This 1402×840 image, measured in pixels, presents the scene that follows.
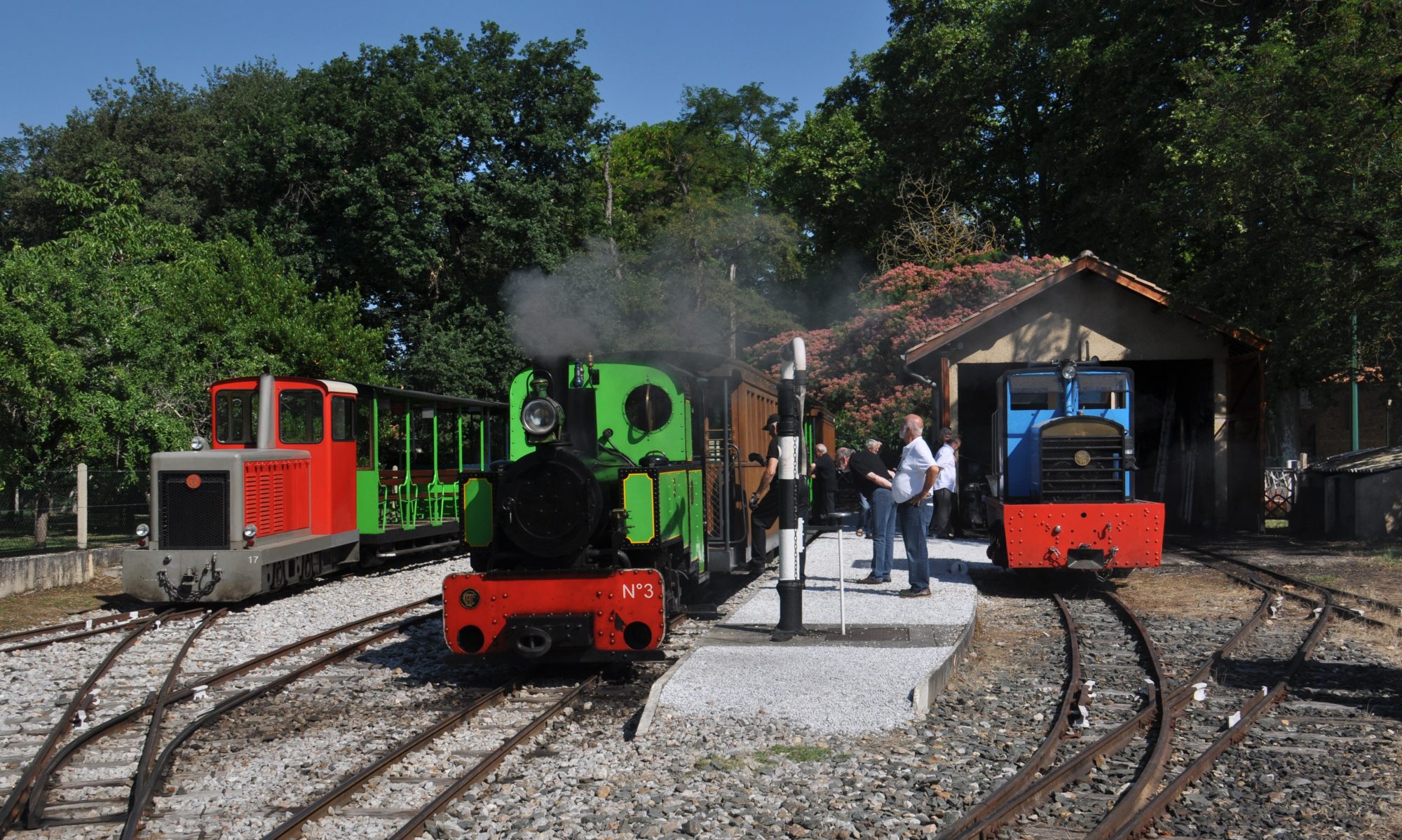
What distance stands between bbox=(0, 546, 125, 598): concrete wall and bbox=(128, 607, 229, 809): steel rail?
4646 millimetres

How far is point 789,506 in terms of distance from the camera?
Answer: 848 cm

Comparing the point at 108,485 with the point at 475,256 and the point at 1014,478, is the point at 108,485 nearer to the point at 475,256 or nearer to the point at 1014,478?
the point at 1014,478

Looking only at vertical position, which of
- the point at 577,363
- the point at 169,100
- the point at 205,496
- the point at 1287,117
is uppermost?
the point at 169,100

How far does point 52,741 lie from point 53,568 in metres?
9.11

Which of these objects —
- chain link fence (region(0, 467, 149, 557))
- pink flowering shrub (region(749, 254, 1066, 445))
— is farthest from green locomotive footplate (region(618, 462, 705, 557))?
pink flowering shrub (region(749, 254, 1066, 445))

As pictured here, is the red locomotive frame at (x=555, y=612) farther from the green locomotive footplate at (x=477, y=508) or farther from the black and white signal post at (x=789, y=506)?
the black and white signal post at (x=789, y=506)

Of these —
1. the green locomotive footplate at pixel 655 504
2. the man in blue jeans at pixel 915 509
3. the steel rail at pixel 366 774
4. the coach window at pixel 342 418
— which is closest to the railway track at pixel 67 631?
the coach window at pixel 342 418

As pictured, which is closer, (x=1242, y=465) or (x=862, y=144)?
(x=1242, y=465)

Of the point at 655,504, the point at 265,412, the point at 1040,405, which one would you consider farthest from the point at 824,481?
the point at 655,504

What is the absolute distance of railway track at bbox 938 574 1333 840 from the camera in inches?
192

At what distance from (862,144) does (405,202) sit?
14868 mm

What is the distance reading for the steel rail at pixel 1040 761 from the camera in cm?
475

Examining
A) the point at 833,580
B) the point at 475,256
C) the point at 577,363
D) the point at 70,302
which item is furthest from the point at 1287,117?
the point at 475,256

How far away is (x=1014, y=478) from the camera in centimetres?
1339
